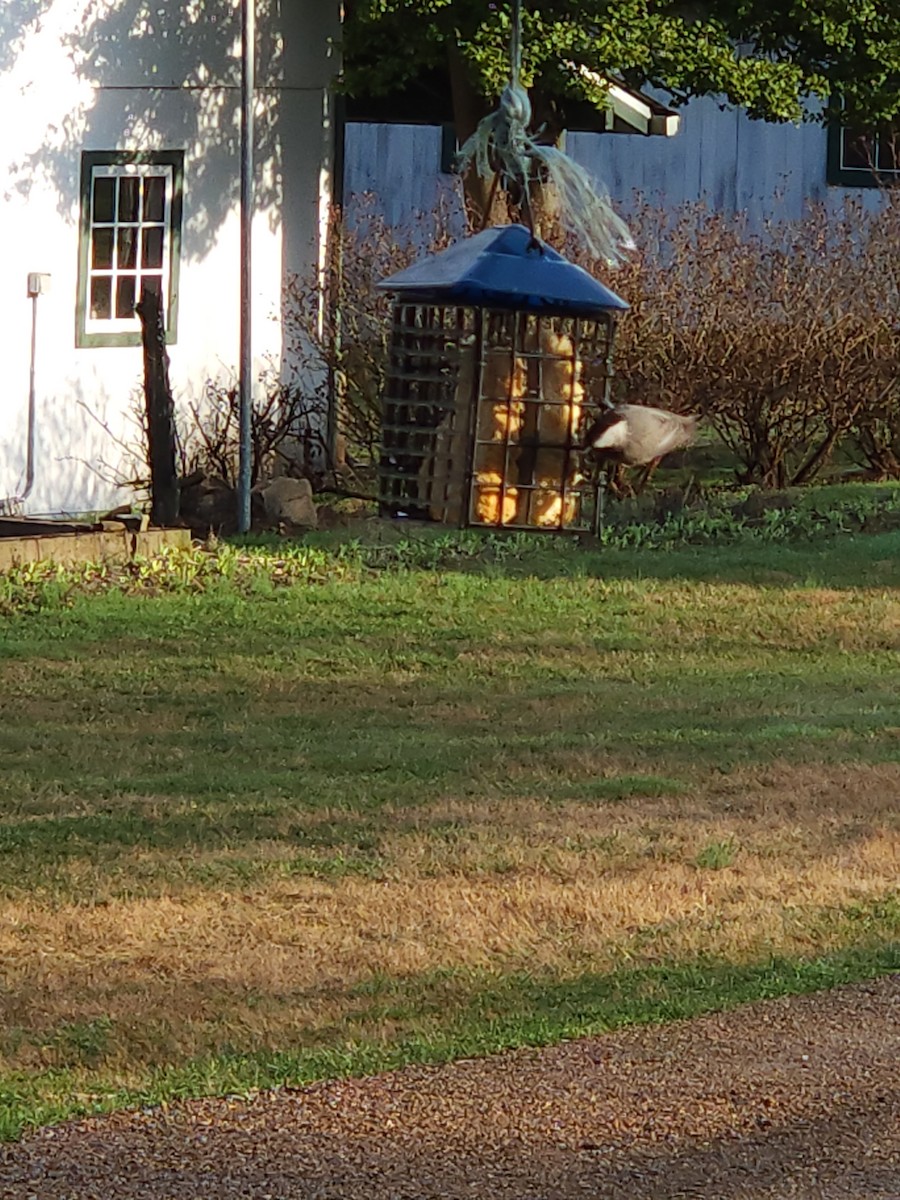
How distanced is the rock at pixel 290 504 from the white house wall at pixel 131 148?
128 centimetres

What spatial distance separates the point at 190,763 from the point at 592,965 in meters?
3.04

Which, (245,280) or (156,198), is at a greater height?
(156,198)

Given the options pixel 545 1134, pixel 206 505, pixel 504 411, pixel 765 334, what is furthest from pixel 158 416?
pixel 545 1134

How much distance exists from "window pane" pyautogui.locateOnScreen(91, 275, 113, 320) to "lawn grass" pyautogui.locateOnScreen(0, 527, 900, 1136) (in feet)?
10.2

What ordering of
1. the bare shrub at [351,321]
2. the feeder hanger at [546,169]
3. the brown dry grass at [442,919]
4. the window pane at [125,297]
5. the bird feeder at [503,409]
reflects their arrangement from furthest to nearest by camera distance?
the bare shrub at [351,321], the window pane at [125,297], the bird feeder at [503,409], the feeder hanger at [546,169], the brown dry grass at [442,919]

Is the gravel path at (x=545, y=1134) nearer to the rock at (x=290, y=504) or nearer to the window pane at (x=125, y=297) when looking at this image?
the rock at (x=290, y=504)

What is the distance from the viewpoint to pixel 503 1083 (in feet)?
18.3

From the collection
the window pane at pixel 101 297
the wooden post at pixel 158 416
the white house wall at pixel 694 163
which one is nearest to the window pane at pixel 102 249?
the window pane at pixel 101 297

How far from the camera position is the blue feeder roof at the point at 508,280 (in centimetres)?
620

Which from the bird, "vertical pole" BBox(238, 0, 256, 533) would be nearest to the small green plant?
the bird

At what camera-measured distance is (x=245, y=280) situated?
1492 centimetres

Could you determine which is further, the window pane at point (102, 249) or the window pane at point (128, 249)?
the window pane at point (128, 249)

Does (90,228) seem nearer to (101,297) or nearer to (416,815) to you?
(101,297)

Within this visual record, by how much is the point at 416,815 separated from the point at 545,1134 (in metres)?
3.03
